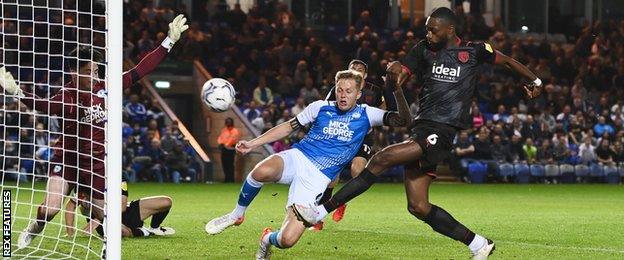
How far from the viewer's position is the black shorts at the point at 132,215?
11.4 metres

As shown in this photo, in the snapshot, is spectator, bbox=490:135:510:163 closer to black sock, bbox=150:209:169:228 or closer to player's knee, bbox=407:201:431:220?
black sock, bbox=150:209:169:228

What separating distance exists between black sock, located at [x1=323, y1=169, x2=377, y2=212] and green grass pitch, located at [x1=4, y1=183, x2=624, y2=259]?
1.28 meters

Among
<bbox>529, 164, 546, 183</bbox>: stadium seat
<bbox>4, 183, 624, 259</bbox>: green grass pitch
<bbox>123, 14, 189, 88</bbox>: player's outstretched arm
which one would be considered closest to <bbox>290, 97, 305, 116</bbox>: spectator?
<bbox>4, 183, 624, 259</bbox>: green grass pitch

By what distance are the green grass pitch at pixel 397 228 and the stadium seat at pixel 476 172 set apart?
5.50 metres

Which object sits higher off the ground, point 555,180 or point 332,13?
point 332,13

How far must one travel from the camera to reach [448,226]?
9234mm

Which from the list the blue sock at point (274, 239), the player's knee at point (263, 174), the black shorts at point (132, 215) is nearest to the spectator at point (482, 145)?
the black shorts at point (132, 215)

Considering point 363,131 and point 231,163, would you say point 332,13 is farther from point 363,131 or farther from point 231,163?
point 363,131

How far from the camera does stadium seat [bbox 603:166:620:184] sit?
2962 centimetres

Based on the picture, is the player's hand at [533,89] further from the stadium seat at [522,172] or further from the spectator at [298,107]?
the stadium seat at [522,172]

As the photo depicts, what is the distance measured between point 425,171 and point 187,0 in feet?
79.7

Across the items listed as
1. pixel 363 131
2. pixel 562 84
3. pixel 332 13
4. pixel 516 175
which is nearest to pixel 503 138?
pixel 516 175

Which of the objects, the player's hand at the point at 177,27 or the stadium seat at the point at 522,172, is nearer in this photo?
the player's hand at the point at 177,27

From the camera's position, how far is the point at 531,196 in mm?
21781
